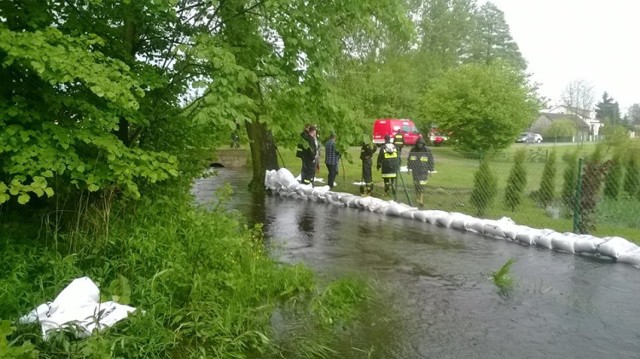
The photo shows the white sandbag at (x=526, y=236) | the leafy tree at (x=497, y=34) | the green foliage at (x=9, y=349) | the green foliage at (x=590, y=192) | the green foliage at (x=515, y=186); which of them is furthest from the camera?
the leafy tree at (x=497, y=34)

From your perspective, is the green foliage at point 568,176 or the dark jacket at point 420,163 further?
the dark jacket at point 420,163

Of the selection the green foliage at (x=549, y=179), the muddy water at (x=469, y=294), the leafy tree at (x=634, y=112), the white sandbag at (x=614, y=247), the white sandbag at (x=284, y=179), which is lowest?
the muddy water at (x=469, y=294)

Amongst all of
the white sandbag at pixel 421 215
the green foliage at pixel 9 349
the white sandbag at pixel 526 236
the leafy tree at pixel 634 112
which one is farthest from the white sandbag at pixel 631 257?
the leafy tree at pixel 634 112

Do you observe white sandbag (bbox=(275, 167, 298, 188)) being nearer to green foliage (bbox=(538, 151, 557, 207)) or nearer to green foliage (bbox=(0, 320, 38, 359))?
green foliage (bbox=(538, 151, 557, 207))

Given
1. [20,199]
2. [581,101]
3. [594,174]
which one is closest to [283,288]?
[20,199]

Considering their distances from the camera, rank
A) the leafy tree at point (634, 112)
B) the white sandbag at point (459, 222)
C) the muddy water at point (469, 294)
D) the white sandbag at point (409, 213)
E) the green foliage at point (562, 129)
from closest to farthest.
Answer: the muddy water at point (469, 294), the white sandbag at point (459, 222), the white sandbag at point (409, 213), the green foliage at point (562, 129), the leafy tree at point (634, 112)

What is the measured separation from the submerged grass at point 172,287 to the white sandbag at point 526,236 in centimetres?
383

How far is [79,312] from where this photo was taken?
4000mm

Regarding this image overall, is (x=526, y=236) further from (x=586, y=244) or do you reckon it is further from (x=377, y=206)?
(x=377, y=206)

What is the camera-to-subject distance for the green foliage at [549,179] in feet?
36.4

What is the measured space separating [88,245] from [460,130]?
21.3 m

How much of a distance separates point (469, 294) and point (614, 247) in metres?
2.90

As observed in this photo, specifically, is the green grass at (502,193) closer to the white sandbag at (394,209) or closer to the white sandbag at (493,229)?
the white sandbag at (493,229)

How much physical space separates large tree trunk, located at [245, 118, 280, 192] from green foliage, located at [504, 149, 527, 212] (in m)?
7.29
